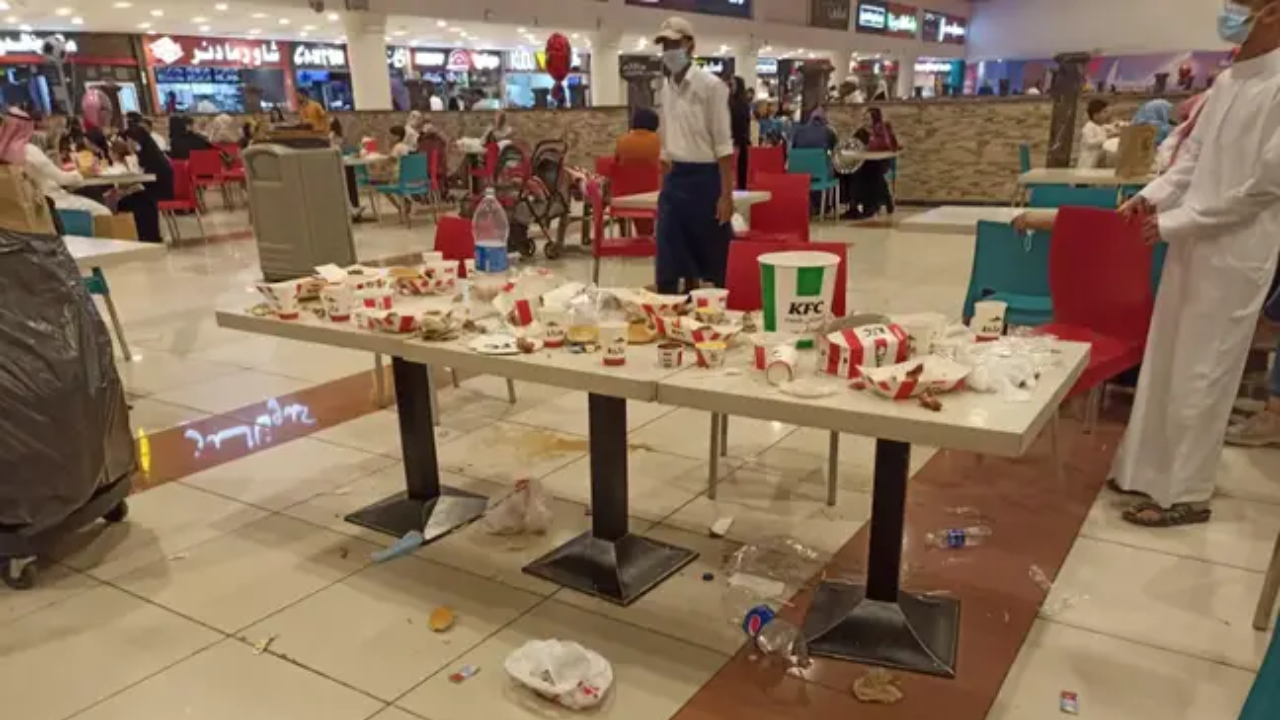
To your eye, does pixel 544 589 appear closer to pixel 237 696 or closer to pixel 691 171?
pixel 237 696

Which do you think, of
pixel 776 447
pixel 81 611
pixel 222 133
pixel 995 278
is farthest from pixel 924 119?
pixel 81 611

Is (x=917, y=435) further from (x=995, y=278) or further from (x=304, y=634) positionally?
(x=995, y=278)

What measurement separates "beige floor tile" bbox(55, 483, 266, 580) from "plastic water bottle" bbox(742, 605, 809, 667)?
188 cm

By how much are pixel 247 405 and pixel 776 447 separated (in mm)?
2560

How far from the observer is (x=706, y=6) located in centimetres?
2058

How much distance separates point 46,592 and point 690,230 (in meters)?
3.28

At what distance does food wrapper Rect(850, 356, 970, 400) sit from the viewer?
1.88m

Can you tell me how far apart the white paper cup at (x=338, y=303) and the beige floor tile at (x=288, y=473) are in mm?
1039

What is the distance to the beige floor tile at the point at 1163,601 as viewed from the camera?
241 cm

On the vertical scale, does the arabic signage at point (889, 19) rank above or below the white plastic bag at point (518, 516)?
above

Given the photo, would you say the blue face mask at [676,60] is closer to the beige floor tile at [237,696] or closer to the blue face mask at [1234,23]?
the blue face mask at [1234,23]

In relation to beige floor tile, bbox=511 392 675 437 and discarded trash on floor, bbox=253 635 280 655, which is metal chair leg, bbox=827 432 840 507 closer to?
beige floor tile, bbox=511 392 675 437

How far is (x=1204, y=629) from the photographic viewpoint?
2.46 metres

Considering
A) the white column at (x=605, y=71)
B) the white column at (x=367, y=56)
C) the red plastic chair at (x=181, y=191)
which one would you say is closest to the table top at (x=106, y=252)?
the red plastic chair at (x=181, y=191)
